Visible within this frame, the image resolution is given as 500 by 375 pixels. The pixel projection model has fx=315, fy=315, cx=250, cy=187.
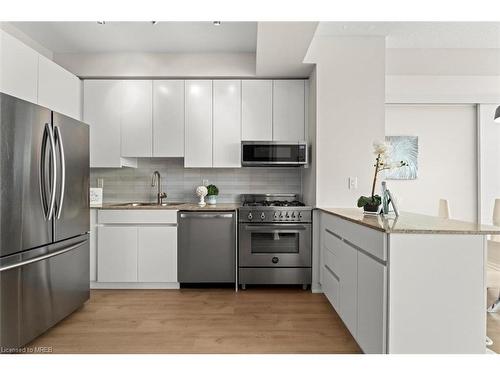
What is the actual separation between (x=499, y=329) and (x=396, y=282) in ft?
5.12

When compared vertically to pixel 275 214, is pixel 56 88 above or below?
above

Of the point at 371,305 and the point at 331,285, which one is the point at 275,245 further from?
the point at 371,305

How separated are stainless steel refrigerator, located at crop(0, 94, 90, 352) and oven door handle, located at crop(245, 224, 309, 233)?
5.32 feet

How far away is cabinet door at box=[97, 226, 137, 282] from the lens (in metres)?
3.37

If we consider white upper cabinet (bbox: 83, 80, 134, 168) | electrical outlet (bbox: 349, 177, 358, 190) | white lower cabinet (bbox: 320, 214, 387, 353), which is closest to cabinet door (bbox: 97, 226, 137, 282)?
white upper cabinet (bbox: 83, 80, 134, 168)

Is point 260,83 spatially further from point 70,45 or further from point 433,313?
point 433,313

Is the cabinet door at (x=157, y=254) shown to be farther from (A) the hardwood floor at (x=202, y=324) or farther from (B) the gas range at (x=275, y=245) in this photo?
(B) the gas range at (x=275, y=245)

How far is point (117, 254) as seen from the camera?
11.1 feet

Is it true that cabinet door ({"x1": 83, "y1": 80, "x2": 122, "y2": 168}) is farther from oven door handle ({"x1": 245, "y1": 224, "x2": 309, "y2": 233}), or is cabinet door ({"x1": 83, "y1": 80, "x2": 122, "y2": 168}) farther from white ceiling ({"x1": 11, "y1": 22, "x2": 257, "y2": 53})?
oven door handle ({"x1": 245, "y1": 224, "x2": 309, "y2": 233})

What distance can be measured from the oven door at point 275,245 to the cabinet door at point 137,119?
1511 mm

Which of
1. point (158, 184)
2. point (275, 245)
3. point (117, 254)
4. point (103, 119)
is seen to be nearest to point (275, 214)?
point (275, 245)

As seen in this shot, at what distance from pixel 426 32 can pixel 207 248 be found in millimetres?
3132

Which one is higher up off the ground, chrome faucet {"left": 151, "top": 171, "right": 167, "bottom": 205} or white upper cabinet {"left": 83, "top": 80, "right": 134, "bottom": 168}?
white upper cabinet {"left": 83, "top": 80, "right": 134, "bottom": 168}

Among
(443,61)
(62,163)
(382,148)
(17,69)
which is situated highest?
(443,61)
